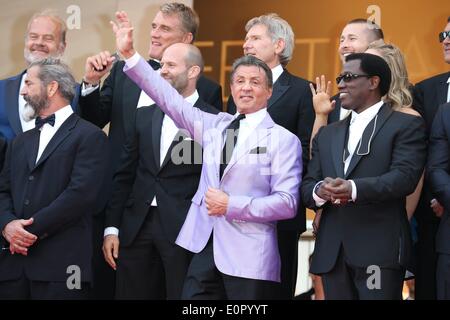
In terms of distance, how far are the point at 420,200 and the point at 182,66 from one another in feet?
5.40

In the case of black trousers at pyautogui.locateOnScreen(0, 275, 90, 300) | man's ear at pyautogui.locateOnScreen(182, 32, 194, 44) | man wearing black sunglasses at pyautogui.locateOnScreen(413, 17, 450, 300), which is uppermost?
man's ear at pyautogui.locateOnScreen(182, 32, 194, 44)

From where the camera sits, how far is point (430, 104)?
6277mm

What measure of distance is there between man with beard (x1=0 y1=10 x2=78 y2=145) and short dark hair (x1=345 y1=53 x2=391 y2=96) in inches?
78.4

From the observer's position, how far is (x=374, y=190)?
5.21 meters

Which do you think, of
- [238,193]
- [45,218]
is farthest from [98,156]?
[238,193]

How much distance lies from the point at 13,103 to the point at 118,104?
0.67 metres

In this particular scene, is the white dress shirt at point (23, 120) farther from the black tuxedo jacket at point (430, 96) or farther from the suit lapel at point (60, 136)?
the black tuxedo jacket at point (430, 96)

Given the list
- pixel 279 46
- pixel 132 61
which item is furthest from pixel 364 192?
pixel 279 46

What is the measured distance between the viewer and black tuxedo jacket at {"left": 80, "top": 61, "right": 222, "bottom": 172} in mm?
6539

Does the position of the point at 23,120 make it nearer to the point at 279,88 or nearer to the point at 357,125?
the point at 279,88

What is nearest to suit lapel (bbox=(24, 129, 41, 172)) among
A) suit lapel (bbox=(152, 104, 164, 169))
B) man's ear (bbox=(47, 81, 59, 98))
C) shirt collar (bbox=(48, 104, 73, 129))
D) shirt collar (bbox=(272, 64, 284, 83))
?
shirt collar (bbox=(48, 104, 73, 129))

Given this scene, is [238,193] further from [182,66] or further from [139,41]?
[139,41]

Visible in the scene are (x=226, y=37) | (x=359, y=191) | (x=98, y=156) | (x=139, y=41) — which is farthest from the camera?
(x=226, y=37)

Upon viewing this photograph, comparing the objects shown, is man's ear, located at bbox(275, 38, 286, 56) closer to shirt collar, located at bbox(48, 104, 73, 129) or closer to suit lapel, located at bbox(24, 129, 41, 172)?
shirt collar, located at bbox(48, 104, 73, 129)
